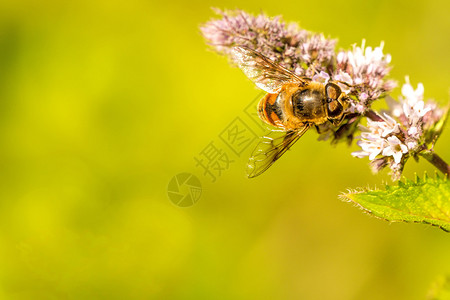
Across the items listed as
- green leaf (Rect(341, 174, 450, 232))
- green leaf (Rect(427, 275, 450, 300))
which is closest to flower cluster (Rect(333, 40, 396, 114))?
green leaf (Rect(341, 174, 450, 232))

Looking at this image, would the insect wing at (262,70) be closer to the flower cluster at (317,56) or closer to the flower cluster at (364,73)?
the flower cluster at (317,56)

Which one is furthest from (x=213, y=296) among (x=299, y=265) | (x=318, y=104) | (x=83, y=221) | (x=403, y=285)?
(x=318, y=104)

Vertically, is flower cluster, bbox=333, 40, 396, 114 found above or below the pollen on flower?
above

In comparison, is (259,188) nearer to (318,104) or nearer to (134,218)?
(134,218)

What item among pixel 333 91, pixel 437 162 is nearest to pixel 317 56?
pixel 333 91

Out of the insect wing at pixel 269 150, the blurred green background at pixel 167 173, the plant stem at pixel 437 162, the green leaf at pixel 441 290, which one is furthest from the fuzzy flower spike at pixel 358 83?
the blurred green background at pixel 167 173

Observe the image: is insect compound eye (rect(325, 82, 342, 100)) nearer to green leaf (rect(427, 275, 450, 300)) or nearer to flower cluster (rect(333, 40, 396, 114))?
flower cluster (rect(333, 40, 396, 114))
